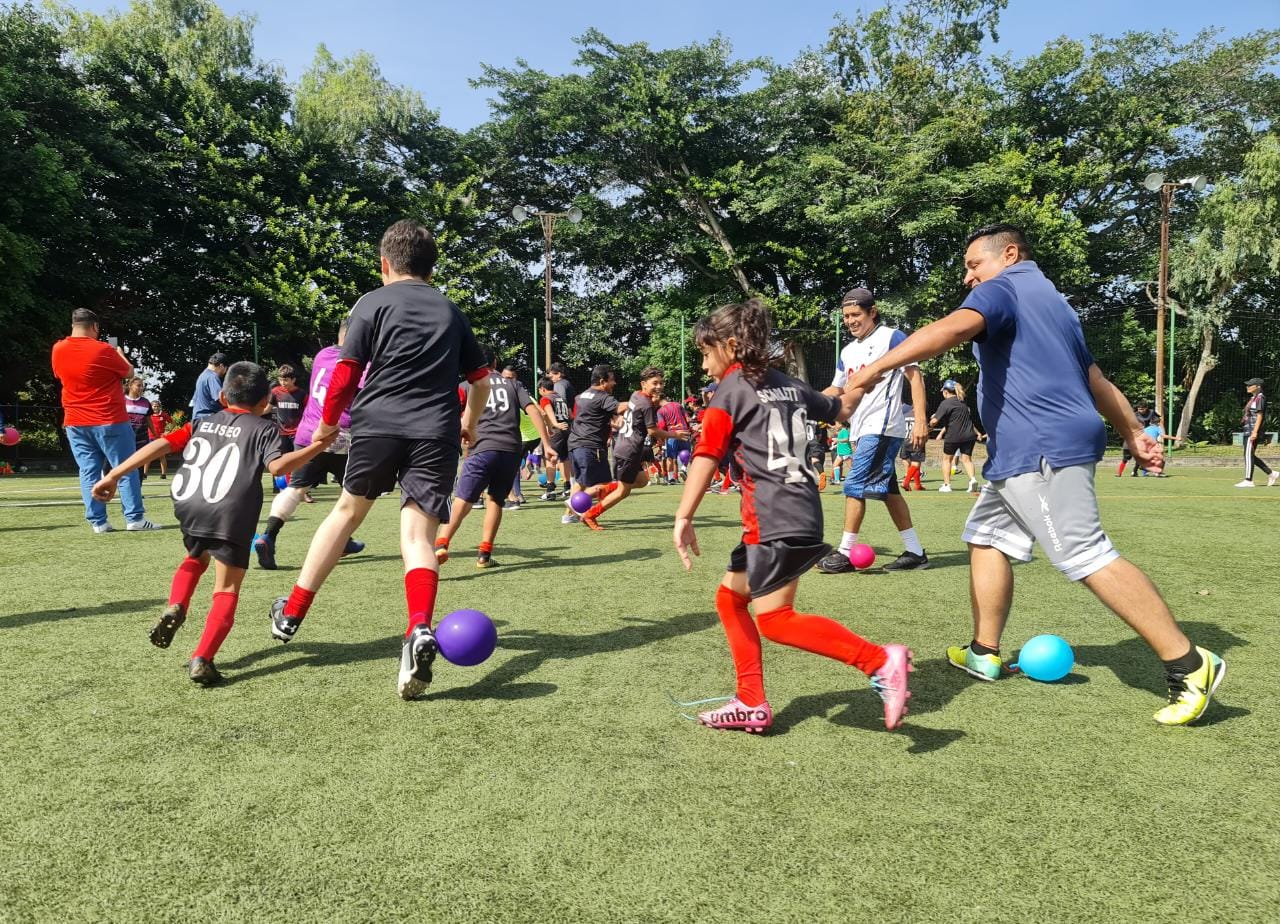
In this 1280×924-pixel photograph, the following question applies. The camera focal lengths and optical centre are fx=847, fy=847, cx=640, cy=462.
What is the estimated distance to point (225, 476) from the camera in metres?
4.04

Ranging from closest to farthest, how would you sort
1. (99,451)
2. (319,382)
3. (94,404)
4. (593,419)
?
1. (319,382)
2. (94,404)
3. (99,451)
4. (593,419)

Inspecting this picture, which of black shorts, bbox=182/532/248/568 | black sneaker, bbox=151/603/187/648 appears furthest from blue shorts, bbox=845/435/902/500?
black sneaker, bbox=151/603/187/648

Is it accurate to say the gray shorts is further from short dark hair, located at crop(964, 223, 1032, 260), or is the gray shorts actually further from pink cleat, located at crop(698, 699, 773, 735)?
pink cleat, located at crop(698, 699, 773, 735)

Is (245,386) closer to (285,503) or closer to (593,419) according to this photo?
(285,503)

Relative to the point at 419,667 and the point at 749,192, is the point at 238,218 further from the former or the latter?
the point at 419,667

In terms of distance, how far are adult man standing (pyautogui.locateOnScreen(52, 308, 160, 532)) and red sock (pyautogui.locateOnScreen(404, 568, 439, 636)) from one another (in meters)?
6.57

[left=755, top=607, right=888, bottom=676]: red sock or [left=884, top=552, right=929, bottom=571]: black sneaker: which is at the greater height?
[left=755, top=607, right=888, bottom=676]: red sock

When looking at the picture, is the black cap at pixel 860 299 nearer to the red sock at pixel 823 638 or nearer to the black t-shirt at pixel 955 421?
the red sock at pixel 823 638

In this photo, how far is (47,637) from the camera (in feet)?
15.2

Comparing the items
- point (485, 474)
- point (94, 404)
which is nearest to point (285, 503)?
point (485, 474)

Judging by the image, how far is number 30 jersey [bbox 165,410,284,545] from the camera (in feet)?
13.1

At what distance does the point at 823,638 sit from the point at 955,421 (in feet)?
45.1

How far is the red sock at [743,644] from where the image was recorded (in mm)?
3334

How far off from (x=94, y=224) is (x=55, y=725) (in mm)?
30059
